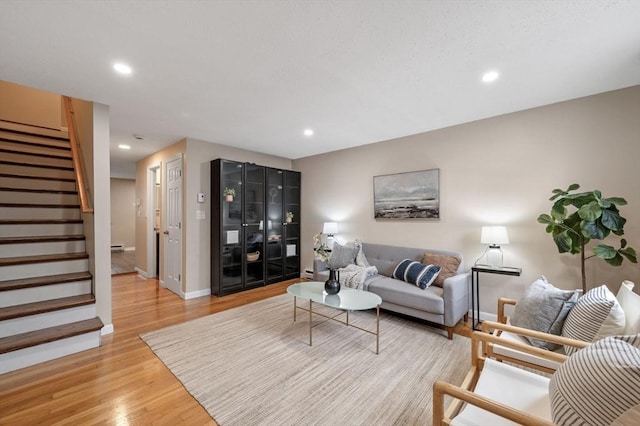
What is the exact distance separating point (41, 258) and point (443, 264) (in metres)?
4.61

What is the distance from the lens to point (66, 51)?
1925 millimetres

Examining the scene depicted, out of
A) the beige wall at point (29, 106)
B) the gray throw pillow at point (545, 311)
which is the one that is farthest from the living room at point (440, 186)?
the beige wall at point (29, 106)

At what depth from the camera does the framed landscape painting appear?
146 inches

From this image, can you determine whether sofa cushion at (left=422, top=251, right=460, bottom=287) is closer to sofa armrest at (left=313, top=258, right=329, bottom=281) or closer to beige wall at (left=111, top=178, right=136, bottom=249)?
sofa armrest at (left=313, top=258, right=329, bottom=281)

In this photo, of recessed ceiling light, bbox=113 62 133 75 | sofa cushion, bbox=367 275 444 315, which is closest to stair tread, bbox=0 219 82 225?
recessed ceiling light, bbox=113 62 133 75

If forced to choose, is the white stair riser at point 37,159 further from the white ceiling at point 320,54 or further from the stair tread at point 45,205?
the white ceiling at point 320,54

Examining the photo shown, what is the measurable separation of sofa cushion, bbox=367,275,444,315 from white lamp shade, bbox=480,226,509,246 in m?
0.79

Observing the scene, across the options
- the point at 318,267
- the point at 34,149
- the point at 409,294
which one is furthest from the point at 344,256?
the point at 34,149

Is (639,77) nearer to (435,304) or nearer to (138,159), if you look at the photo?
(435,304)

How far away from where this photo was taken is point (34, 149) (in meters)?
3.81

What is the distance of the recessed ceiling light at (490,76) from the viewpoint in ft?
7.29

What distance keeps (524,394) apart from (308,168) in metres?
4.65

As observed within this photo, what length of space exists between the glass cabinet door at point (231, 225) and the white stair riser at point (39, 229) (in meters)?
1.81

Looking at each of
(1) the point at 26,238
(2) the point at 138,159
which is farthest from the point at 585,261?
(2) the point at 138,159
